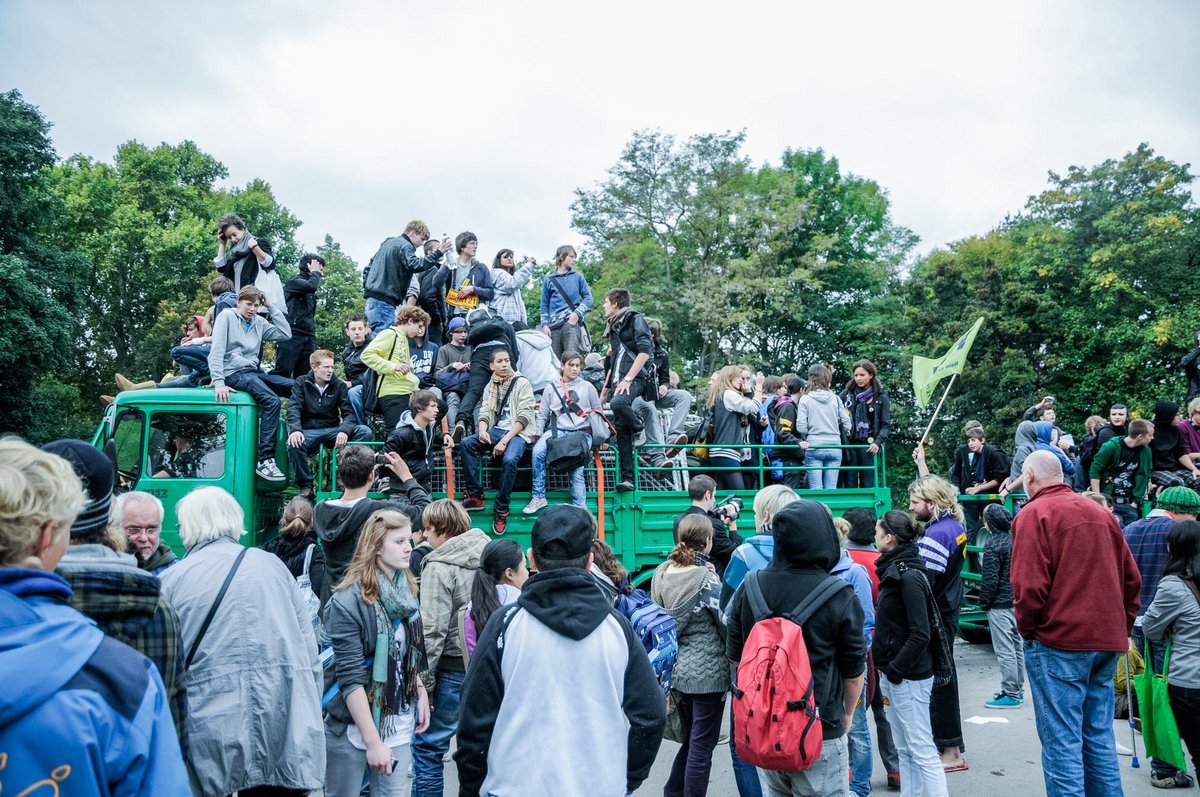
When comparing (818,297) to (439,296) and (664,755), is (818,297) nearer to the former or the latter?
(439,296)

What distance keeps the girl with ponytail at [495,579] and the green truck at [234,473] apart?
12.6 ft

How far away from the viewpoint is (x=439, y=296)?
10227 millimetres

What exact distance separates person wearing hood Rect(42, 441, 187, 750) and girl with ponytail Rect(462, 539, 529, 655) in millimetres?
1723

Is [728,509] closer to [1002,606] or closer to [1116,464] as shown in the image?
[1002,606]

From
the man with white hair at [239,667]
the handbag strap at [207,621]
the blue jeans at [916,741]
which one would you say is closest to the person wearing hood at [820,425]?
the blue jeans at [916,741]

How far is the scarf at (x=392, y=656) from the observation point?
395 centimetres

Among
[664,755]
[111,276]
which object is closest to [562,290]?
[664,755]

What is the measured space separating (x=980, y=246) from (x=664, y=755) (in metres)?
34.0

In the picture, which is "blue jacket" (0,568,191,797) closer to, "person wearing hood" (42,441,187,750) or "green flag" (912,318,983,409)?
"person wearing hood" (42,441,187,750)

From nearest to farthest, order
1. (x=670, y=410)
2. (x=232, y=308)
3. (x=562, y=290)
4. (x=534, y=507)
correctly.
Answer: (x=534, y=507) < (x=232, y=308) < (x=670, y=410) < (x=562, y=290)

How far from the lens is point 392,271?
33.6ft

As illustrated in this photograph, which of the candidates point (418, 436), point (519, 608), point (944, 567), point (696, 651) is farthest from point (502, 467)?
point (519, 608)

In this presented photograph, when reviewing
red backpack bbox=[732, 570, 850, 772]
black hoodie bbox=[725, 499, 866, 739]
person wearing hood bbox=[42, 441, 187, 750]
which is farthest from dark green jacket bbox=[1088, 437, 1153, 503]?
person wearing hood bbox=[42, 441, 187, 750]

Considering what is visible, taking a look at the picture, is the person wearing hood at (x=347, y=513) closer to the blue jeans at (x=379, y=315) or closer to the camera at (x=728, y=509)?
the camera at (x=728, y=509)
